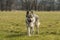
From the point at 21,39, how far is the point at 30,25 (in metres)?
1.45

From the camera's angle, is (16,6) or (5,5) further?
(16,6)

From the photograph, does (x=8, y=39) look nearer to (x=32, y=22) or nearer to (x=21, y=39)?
(x=21, y=39)

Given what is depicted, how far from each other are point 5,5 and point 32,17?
8465 cm

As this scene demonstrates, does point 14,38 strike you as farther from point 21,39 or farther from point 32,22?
point 32,22

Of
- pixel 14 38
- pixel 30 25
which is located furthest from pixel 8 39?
pixel 30 25

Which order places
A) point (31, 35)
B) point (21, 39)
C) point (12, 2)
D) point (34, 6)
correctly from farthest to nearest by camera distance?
point (12, 2)
point (34, 6)
point (31, 35)
point (21, 39)

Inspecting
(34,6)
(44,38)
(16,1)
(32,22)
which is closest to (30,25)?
(32,22)

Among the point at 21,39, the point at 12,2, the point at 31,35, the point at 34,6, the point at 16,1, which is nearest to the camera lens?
the point at 21,39

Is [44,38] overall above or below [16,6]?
above

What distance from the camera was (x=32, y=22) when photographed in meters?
18.6

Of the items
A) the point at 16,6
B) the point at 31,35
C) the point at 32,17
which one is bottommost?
the point at 16,6

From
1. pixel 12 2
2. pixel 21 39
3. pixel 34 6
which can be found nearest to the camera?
pixel 21 39

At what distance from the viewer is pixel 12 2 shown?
109 meters

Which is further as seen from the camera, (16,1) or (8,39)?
(16,1)
